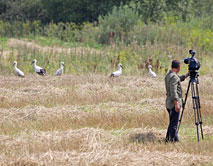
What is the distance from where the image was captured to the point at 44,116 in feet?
35.2

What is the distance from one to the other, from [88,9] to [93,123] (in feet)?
93.1

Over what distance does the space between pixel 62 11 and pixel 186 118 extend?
29765 millimetres

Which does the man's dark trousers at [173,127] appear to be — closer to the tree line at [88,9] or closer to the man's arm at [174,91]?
the man's arm at [174,91]

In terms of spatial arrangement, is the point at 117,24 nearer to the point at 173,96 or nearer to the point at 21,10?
the point at 21,10

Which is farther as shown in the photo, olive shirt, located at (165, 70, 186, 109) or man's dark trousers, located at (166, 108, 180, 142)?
man's dark trousers, located at (166, 108, 180, 142)

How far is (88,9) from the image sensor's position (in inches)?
1491

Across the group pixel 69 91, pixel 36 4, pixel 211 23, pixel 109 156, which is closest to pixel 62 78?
pixel 69 91

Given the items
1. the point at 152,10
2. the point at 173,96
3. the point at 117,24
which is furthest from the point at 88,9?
the point at 173,96

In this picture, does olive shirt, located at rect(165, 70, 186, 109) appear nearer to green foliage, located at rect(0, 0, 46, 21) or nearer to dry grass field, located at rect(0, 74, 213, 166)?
dry grass field, located at rect(0, 74, 213, 166)

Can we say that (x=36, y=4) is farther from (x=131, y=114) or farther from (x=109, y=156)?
(x=109, y=156)

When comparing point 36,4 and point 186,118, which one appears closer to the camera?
point 186,118

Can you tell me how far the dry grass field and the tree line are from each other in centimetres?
1640

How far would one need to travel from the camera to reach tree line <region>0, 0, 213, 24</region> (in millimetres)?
32188

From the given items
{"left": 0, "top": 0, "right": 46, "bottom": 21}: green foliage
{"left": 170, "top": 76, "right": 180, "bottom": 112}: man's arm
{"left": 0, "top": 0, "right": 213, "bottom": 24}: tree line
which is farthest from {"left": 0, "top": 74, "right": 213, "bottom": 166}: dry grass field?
{"left": 0, "top": 0, "right": 46, "bottom": 21}: green foliage
